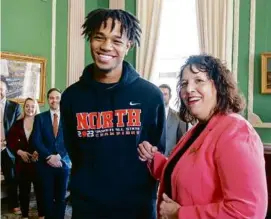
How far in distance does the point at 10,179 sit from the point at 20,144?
0.50m

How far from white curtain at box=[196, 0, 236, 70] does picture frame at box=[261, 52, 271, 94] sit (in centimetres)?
44

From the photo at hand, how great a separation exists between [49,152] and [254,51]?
10.3 ft

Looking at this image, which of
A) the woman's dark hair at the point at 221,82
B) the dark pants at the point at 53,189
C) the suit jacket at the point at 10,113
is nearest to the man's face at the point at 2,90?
the suit jacket at the point at 10,113

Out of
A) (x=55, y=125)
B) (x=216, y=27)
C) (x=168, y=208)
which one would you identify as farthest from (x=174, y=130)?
(x=168, y=208)

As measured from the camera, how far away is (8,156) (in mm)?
4391

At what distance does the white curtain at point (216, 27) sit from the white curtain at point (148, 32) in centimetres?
67

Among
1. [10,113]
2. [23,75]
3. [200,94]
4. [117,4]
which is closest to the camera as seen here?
[200,94]

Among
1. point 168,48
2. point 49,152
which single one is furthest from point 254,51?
point 49,152

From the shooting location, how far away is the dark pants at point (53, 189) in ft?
12.5

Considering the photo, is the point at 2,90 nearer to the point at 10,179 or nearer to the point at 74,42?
the point at 10,179

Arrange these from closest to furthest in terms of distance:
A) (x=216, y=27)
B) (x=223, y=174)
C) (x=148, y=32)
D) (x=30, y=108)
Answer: (x=223, y=174) < (x=30, y=108) < (x=216, y=27) < (x=148, y=32)

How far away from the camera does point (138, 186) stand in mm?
1570

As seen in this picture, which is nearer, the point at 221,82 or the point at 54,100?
the point at 221,82

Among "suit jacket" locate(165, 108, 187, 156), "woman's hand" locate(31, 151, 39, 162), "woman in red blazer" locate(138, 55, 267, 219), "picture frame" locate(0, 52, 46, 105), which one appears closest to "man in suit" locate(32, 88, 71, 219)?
"woman's hand" locate(31, 151, 39, 162)
